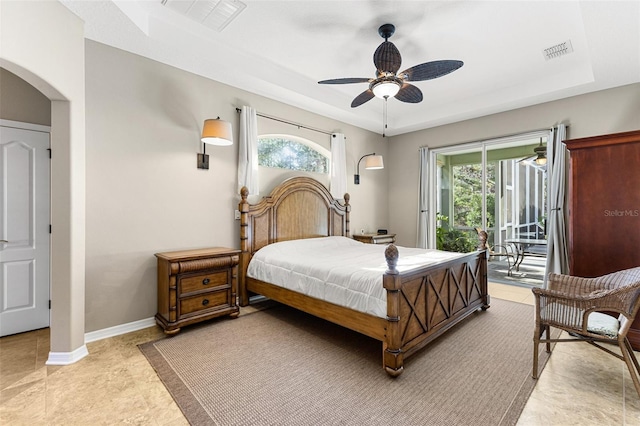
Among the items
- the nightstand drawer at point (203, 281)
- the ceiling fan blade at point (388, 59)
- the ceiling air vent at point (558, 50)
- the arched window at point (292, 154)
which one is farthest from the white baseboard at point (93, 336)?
the ceiling air vent at point (558, 50)

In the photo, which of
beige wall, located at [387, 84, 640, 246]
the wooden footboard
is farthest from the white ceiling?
the wooden footboard

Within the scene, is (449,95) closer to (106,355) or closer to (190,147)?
(190,147)

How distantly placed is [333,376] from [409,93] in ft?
9.63

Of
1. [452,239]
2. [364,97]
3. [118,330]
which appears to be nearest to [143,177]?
[118,330]

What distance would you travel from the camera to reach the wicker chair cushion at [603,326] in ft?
6.68

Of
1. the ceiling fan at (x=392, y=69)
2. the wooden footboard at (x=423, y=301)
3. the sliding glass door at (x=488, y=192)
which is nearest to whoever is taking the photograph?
the wooden footboard at (x=423, y=301)

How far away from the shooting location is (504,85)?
175 inches

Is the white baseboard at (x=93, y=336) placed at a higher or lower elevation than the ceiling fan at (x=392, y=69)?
lower

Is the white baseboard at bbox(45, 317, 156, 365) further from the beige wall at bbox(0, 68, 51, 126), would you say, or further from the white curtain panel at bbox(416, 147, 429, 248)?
the white curtain panel at bbox(416, 147, 429, 248)

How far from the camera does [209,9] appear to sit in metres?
2.78

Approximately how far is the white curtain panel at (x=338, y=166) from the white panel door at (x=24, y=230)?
3823 mm

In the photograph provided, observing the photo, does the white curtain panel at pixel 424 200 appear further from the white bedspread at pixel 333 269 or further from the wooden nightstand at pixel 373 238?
the white bedspread at pixel 333 269

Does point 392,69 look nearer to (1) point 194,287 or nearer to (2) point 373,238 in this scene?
(1) point 194,287

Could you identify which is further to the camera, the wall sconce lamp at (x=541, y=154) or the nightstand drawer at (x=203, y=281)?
the wall sconce lamp at (x=541, y=154)
